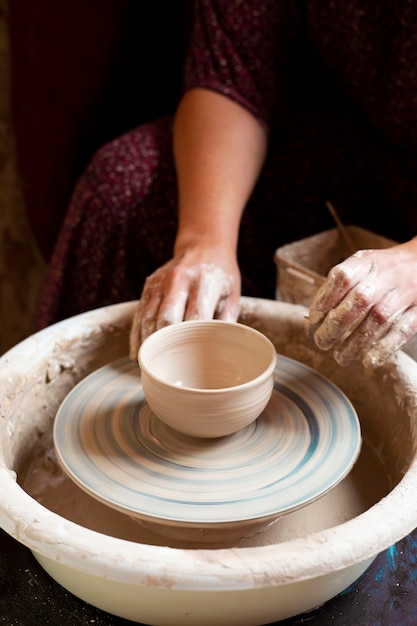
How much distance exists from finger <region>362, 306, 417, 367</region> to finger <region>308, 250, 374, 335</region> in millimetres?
95

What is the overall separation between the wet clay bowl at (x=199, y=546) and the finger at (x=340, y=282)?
0.64 feet

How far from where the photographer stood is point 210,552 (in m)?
0.79

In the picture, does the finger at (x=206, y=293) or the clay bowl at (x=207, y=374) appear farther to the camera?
the finger at (x=206, y=293)

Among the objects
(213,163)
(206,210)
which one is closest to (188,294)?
(206,210)

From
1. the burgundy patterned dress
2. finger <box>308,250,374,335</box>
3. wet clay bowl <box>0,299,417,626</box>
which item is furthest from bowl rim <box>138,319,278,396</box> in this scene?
the burgundy patterned dress

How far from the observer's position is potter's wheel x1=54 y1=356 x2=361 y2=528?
95 centimetres

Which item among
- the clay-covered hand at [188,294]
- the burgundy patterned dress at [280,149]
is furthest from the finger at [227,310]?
the burgundy patterned dress at [280,149]

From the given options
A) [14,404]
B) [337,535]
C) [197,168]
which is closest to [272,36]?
[197,168]

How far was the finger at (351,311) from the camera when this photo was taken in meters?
1.06

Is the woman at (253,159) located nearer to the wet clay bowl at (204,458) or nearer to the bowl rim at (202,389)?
the bowl rim at (202,389)

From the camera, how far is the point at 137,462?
1042mm

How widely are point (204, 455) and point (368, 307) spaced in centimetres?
33

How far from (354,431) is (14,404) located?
553 millimetres

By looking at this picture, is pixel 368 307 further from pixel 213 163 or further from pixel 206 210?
pixel 213 163
